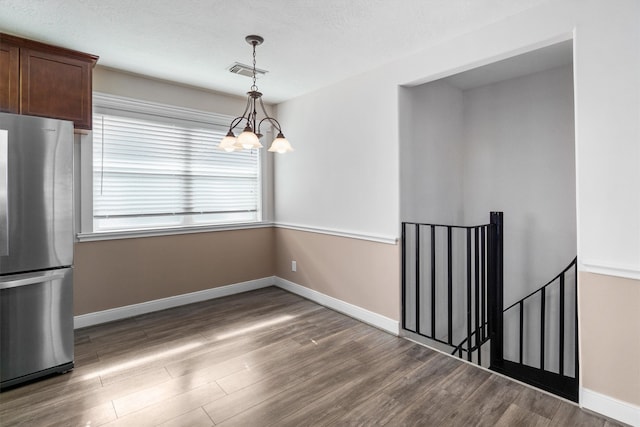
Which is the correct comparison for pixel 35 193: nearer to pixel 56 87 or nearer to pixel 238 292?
pixel 56 87

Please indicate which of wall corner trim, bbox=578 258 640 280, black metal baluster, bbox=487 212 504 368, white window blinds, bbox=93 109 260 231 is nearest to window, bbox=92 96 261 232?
white window blinds, bbox=93 109 260 231

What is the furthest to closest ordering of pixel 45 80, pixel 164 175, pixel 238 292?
pixel 238 292
pixel 164 175
pixel 45 80

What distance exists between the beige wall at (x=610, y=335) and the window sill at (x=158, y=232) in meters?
3.45

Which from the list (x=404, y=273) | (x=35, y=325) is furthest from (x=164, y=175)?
(x=404, y=273)

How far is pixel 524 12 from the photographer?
224 centimetres

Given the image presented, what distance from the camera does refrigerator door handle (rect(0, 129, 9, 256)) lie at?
214 cm

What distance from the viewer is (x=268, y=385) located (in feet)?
7.47

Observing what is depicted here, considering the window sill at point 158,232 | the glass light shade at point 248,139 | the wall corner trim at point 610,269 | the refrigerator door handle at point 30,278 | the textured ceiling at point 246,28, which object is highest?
the textured ceiling at point 246,28

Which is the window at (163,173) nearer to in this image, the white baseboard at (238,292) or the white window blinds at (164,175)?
the white window blinds at (164,175)

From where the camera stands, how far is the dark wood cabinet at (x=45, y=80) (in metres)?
2.41

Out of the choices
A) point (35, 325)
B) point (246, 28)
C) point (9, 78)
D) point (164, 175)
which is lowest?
point (35, 325)

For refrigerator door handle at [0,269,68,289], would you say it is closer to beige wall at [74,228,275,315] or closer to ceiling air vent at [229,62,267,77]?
beige wall at [74,228,275,315]

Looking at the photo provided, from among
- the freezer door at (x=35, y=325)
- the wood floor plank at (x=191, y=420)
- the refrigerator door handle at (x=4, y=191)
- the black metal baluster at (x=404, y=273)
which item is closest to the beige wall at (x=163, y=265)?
the freezer door at (x=35, y=325)

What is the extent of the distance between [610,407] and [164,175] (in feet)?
13.6
